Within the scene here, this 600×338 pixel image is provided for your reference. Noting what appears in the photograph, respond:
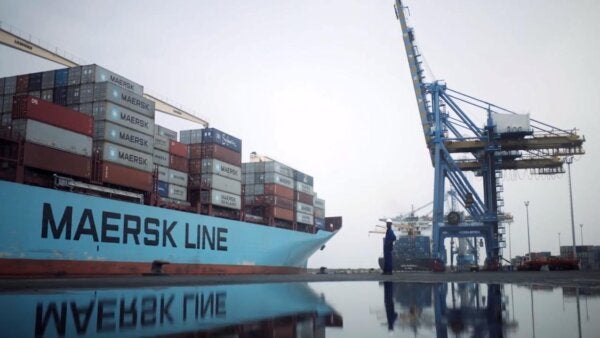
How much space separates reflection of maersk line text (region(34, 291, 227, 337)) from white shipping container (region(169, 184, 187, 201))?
31462 millimetres

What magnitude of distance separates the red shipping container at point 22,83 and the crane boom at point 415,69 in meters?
35.1

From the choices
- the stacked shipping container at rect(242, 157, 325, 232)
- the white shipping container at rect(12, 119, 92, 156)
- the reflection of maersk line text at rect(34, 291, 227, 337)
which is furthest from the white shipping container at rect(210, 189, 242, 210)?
the reflection of maersk line text at rect(34, 291, 227, 337)

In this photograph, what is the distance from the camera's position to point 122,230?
32.0m

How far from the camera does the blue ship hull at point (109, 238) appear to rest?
1009 inches

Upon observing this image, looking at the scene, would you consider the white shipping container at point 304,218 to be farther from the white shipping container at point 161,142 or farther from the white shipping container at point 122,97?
the white shipping container at point 122,97

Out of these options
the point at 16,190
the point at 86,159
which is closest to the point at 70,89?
the point at 86,159

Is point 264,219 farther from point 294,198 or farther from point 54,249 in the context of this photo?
point 54,249

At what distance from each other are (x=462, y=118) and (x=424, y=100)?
13.9 feet

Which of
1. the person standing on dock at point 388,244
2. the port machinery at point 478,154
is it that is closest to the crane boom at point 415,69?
the port machinery at point 478,154

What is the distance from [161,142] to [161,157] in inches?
50.4

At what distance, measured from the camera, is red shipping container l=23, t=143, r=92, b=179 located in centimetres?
2552

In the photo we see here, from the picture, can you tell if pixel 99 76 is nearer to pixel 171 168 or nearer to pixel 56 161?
pixel 56 161

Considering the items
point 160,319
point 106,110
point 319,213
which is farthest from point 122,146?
point 319,213

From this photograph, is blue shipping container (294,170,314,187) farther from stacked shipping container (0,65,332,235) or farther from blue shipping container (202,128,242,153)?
blue shipping container (202,128,242,153)
